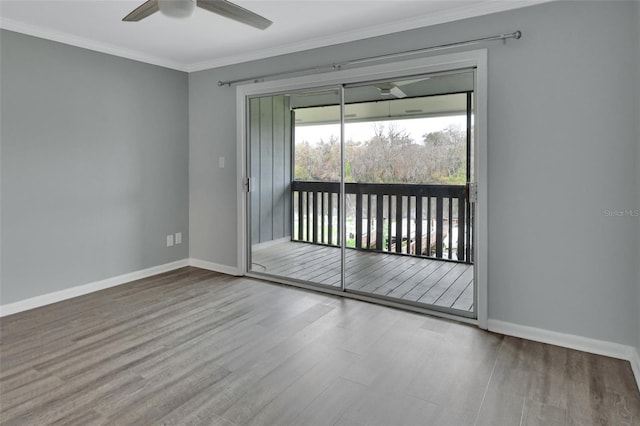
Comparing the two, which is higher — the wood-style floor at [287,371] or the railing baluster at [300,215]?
the railing baluster at [300,215]

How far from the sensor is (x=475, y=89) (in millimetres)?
2996

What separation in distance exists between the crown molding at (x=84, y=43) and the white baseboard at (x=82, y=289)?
7.46 feet

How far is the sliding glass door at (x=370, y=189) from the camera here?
10.5 feet

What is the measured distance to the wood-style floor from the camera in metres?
1.95

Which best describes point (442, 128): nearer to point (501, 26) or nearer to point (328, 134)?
point (501, 26)

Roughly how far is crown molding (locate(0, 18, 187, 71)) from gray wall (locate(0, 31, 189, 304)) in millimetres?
56

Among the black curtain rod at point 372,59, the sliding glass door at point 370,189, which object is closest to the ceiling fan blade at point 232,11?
the black curtain rod at point 372,59

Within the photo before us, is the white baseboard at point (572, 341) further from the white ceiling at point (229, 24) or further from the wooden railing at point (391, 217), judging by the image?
the white ceiling at point (229, 24)

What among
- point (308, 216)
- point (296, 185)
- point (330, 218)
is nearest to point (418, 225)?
point (330, 218)

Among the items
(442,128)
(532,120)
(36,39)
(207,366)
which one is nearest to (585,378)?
(532,120)

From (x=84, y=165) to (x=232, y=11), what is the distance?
7.72ft

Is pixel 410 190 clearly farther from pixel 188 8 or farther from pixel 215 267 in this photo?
pixel 215 267

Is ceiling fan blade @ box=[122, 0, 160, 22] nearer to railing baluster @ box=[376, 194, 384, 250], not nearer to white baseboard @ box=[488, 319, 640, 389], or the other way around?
railing baluster @ box=[376, 194, 384, 250]

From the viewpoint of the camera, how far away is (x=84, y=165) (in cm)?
378
